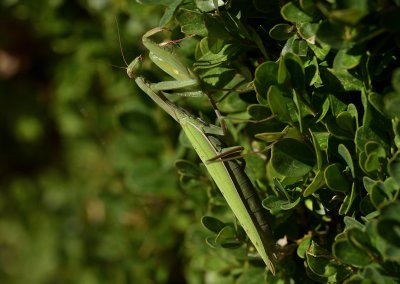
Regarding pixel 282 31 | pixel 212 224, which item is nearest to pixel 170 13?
Result: pixel 282 31

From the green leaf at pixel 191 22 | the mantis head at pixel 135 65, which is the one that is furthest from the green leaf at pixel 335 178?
the mantis head at pixel 135 65

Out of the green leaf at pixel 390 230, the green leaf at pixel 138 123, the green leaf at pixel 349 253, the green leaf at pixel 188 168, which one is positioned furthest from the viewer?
the green leaf at pixel 138 123

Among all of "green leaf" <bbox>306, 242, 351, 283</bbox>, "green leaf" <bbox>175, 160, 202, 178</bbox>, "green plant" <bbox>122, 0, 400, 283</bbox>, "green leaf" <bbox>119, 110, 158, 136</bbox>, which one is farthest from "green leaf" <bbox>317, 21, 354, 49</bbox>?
"green leaf" <bbox>119, 110, 158, 136</bbox>

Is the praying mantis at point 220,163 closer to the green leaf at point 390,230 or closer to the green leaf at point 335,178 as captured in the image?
the green leaf at point 335,178

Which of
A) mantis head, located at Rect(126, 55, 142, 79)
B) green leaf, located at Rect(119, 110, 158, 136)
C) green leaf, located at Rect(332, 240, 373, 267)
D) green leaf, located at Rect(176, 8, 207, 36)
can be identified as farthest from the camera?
green leaf, located at Rect(119, 110, 158, 136)

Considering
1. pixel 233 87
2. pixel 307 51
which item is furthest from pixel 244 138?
pixel 307 51

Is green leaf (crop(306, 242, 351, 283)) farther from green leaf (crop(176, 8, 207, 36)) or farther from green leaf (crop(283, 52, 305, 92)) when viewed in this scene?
green leaf (crop(176, 8, 207, 36))
